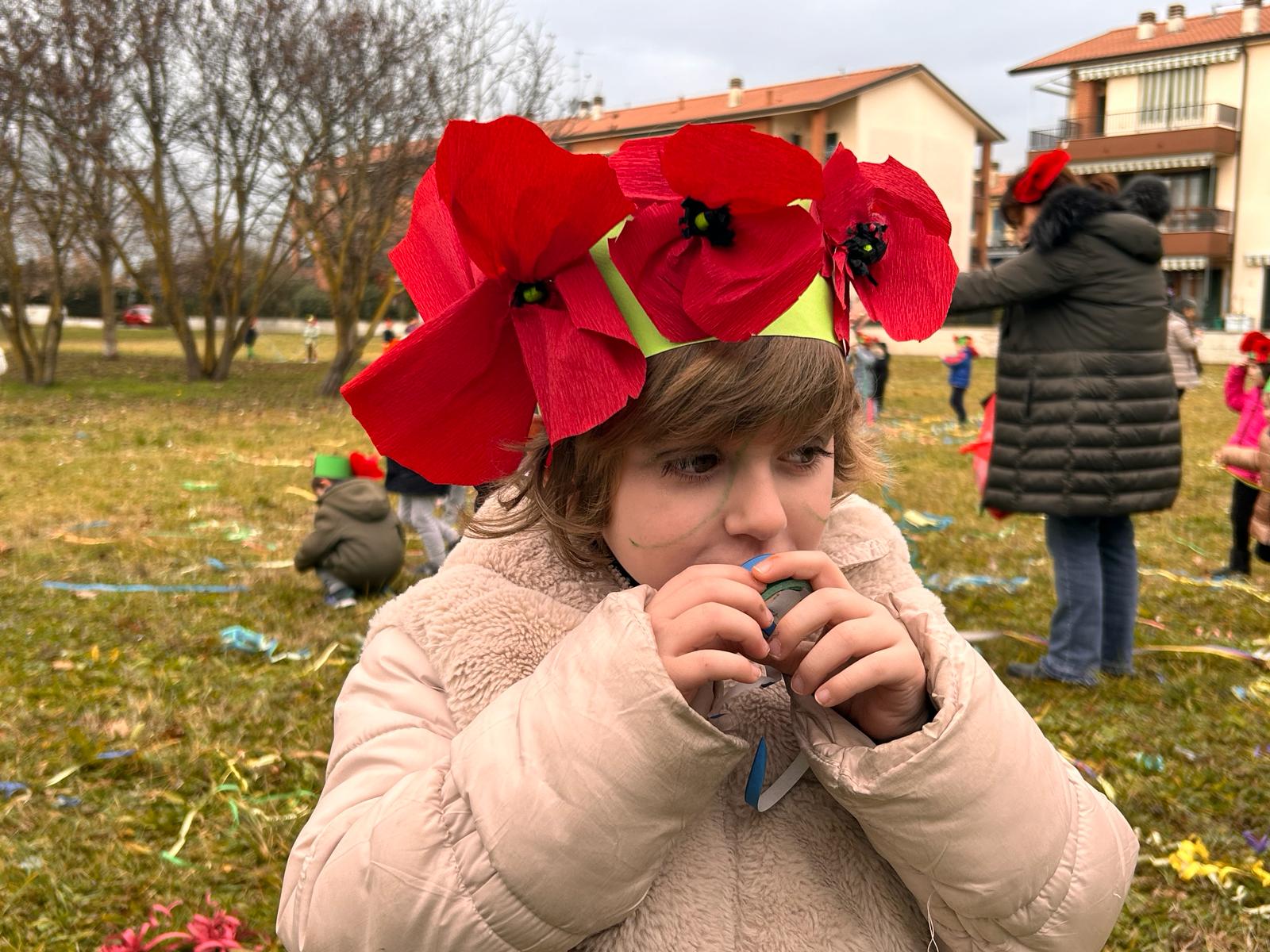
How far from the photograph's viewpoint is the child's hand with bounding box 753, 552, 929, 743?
3.93ft

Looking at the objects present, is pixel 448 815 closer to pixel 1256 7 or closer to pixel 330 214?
pixel 330 214

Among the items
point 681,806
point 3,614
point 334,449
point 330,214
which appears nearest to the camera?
point 681,806

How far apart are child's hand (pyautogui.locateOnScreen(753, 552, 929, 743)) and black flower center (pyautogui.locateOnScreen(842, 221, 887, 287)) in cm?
38

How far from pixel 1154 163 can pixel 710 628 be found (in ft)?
142

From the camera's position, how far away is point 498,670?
1380mm

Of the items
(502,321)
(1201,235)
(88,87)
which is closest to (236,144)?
(88,87)

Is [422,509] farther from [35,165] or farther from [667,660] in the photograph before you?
[35,165]

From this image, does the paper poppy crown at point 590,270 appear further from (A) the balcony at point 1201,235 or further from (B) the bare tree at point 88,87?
(A) the balcony at point 1201,235

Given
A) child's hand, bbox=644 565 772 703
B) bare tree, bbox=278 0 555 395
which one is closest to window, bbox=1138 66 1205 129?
bare tree, bbox=278 0 555 395

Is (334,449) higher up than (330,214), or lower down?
lower down

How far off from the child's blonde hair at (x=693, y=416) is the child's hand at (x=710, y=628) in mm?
177

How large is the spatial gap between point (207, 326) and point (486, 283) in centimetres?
2146

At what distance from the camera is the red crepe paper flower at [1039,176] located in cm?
436

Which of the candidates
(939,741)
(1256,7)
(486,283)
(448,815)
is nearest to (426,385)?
(486,283)
